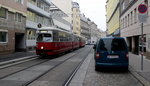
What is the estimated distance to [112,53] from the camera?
9.93 m

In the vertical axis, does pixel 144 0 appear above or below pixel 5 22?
above

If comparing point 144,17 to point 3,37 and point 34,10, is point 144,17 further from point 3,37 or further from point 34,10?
point 34,10

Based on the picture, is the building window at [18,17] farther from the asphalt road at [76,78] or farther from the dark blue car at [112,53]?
the dark blue car at [112,53]

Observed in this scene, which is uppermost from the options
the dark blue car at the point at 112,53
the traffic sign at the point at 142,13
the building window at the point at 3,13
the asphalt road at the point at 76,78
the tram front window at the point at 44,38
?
the building window at the point at 3,13

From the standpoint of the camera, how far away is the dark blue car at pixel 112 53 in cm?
991

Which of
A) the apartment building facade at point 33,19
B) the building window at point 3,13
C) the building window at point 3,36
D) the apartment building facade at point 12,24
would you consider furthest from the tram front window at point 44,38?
A: the apartment building facade at point 33,19

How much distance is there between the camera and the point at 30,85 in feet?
23.1

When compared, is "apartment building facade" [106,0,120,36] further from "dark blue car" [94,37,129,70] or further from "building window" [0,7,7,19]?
"dark blue car" [94,37,129,70]

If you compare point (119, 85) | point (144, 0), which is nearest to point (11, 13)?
point (144, 0)

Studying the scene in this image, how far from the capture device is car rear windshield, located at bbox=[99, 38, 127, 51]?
10.1m

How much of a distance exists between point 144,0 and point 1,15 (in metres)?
15.0

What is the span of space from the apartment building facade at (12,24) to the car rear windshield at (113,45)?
1386 cm

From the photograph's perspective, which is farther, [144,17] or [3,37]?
[3,37]

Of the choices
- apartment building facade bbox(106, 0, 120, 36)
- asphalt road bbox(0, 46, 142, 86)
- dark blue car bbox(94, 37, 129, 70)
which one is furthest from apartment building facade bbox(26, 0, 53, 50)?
dark blue car bbox(94, 37, 129, 70)
